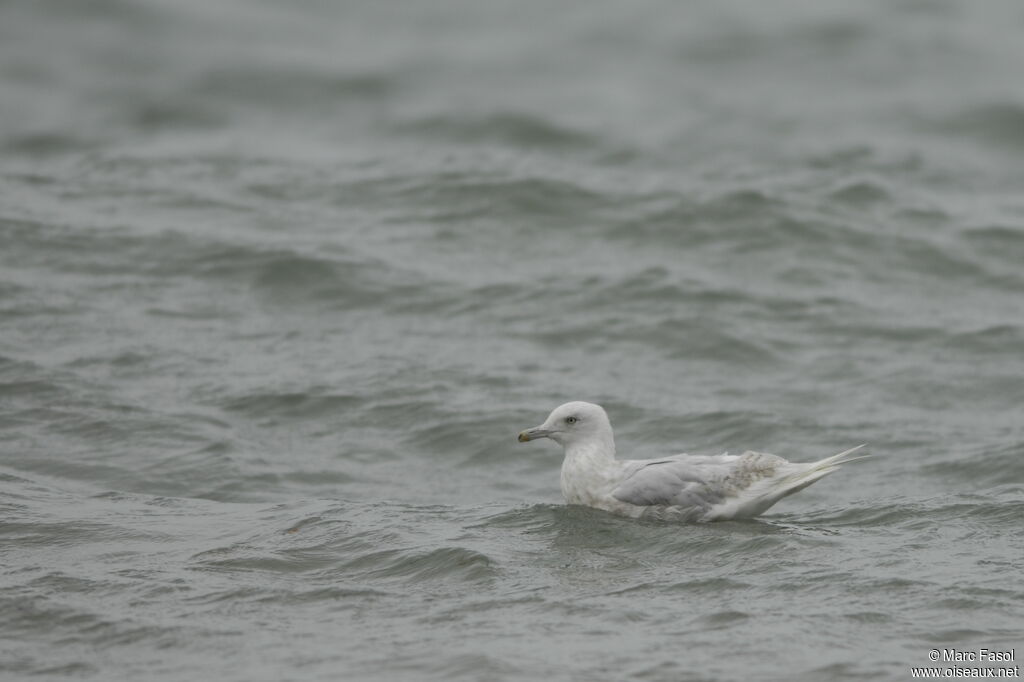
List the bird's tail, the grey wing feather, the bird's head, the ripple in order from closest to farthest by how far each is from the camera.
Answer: the bird's tail → the grey wing feather → the bird's head → the ripple

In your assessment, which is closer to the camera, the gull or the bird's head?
the gull

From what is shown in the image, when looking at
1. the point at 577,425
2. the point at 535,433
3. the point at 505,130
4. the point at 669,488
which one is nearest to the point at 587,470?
the point at 577,425

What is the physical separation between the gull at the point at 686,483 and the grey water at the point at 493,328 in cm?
24

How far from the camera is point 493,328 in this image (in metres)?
14.1

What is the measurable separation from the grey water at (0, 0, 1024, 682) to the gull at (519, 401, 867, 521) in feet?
0.79

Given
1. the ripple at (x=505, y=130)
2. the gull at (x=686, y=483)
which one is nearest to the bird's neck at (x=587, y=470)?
the gull at (x=686, y=483)

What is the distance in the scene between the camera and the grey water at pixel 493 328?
6977mm

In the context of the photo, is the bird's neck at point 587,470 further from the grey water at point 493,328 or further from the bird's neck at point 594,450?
the grey water at point 493,328

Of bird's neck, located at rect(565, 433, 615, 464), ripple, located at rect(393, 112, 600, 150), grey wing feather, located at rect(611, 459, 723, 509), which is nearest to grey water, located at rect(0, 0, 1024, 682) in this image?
ripple, located at rect(393, 112, 600, 150)

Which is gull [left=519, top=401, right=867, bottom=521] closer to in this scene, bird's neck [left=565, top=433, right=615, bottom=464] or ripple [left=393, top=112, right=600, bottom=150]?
bird's neck [left=565, top=433, right=615, bottom=464]

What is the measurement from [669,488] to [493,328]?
5.54m

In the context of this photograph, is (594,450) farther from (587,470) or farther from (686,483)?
(686,483)

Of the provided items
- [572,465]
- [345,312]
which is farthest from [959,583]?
[345,312]

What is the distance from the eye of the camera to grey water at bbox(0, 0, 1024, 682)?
22.9 ft
